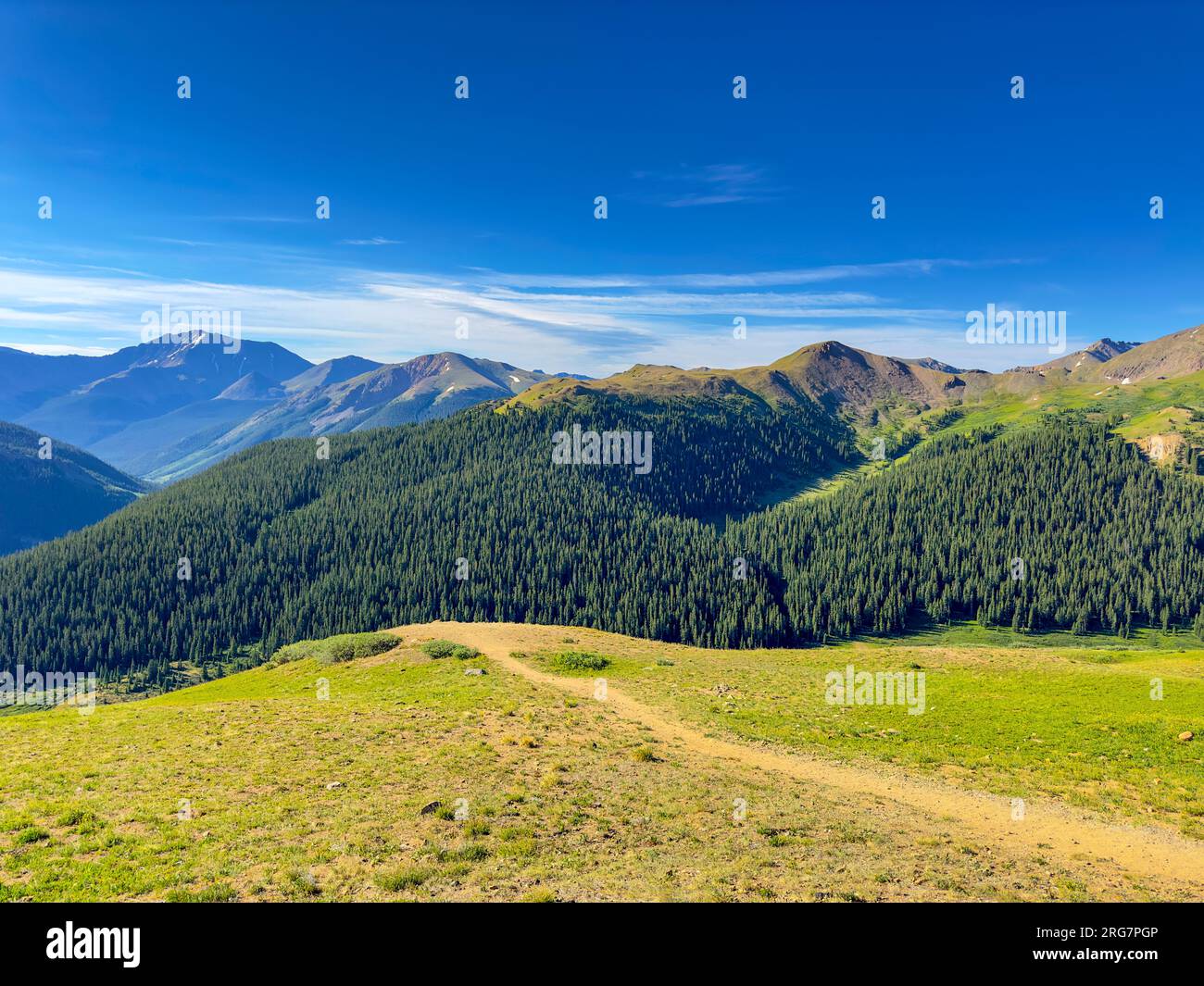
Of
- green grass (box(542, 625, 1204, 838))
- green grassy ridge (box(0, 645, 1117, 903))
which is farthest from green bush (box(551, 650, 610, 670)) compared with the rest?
green grassy ridge (box(0, 645, 1117, 903))

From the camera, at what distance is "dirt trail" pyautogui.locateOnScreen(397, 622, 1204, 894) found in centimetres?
2286

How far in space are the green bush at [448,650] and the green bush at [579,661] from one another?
1039 centimetres

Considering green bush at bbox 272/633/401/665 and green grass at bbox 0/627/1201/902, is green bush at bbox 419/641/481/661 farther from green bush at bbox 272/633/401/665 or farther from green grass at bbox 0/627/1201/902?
green grass at bbox 0/627/1201/902

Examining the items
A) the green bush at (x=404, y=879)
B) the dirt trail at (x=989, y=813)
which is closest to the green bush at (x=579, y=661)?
the dirt trail at (x=989, y=813)

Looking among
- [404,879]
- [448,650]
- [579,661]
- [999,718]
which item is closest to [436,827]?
[404,879]

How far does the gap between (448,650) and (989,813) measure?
189 feet

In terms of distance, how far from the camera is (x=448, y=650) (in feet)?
230

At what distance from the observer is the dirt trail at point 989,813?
75.0ft

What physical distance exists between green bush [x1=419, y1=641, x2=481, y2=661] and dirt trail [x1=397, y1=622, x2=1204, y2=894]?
1118 inches

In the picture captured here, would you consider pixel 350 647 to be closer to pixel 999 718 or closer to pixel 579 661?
pixel 579 661
